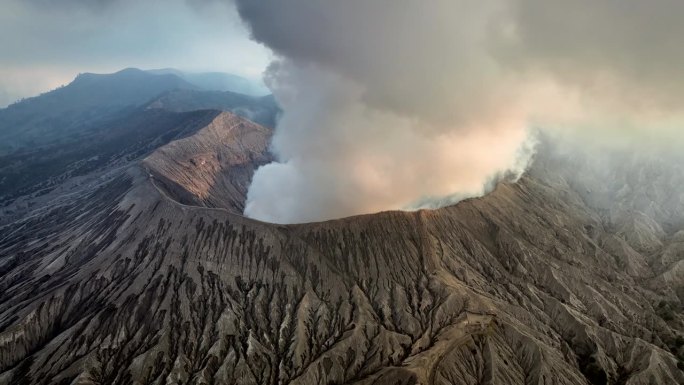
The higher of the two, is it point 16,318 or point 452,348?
point 16,318

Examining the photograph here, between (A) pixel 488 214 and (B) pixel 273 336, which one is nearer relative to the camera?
(B) pixel 273 336

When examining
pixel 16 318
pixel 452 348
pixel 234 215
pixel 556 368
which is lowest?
pixel 556 368

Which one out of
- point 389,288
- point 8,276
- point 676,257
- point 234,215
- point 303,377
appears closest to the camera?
point 303,377

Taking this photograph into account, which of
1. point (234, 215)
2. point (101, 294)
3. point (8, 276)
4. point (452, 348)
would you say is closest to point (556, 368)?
point (452, 348)

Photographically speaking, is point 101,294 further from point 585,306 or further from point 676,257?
point 676,257
